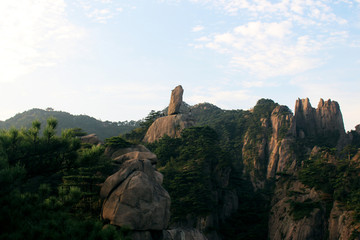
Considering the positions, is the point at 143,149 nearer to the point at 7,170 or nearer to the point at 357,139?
the point at 7,170

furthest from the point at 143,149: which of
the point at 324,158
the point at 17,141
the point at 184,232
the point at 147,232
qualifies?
the point at 324,158

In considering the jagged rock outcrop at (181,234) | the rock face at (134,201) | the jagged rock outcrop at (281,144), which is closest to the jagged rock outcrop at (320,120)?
the jagged rock outcrop at (281,144)

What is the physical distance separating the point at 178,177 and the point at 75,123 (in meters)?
65.6

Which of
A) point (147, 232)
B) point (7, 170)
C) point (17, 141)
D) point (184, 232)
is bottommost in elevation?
point (184, 232)

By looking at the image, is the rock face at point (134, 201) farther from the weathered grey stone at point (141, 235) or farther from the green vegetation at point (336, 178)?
the green vegetation at point (336, 178)

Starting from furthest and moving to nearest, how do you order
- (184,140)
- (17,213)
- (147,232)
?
1. (184,140)
2. (147,232)
3. (17,213)

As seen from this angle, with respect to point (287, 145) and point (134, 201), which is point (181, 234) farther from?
point (287, 145)

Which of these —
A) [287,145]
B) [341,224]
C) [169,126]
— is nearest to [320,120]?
[287,145]

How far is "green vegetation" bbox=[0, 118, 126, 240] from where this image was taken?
408 inches

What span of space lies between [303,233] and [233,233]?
28.3ft

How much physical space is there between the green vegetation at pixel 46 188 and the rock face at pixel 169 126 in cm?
3096

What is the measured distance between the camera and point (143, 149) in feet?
86.3

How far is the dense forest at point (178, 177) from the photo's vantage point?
11.0 metres

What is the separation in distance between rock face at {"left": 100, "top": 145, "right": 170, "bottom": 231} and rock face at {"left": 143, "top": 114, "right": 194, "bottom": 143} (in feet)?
105
